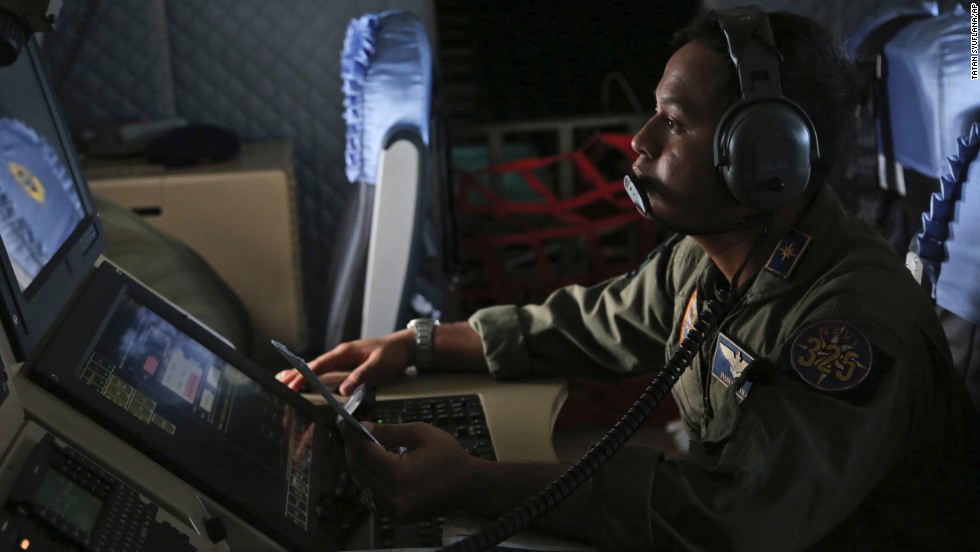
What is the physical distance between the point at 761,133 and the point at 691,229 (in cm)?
16

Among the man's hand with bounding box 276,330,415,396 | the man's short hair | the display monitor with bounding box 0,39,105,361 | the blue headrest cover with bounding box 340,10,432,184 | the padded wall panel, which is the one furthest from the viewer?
the padded wall panel

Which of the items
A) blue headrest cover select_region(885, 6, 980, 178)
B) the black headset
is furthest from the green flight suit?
blue headrest cover select_region(885, 6, 980, 178)

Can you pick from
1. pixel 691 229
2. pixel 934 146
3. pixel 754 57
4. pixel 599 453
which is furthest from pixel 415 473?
pixel 934 146

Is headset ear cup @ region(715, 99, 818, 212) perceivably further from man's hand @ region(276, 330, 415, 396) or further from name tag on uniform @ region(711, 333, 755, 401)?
man's hand @ region(276, 330, 415, 396)

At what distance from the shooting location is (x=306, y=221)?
2.97 m

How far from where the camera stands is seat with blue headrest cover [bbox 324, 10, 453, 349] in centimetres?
196

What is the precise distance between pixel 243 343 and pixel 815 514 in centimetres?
161

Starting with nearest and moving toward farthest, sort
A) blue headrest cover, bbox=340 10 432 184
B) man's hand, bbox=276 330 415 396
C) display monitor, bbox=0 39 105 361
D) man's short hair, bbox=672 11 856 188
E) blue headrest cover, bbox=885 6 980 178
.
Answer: display monitor, bbox=0 39 105 361 < man's short hair, bbox=672 11 856 188 < man's hand, bbox=276 330 415 396 < blue headrest cover, bbox=885 6 980 178 < blue headrest cover, bbox=340 10 432 184

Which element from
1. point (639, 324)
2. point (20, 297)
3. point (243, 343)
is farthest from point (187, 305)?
point (20, 297)

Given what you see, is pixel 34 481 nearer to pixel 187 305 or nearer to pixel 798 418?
pixel 798 418

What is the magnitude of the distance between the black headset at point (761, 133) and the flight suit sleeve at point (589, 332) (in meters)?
0.40

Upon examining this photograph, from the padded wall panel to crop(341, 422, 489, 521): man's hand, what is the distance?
197cm

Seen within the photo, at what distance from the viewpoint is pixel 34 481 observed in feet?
2.27

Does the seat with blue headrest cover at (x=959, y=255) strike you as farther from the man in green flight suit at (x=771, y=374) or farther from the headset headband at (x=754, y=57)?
the headset headband at (x=754, y=57)
